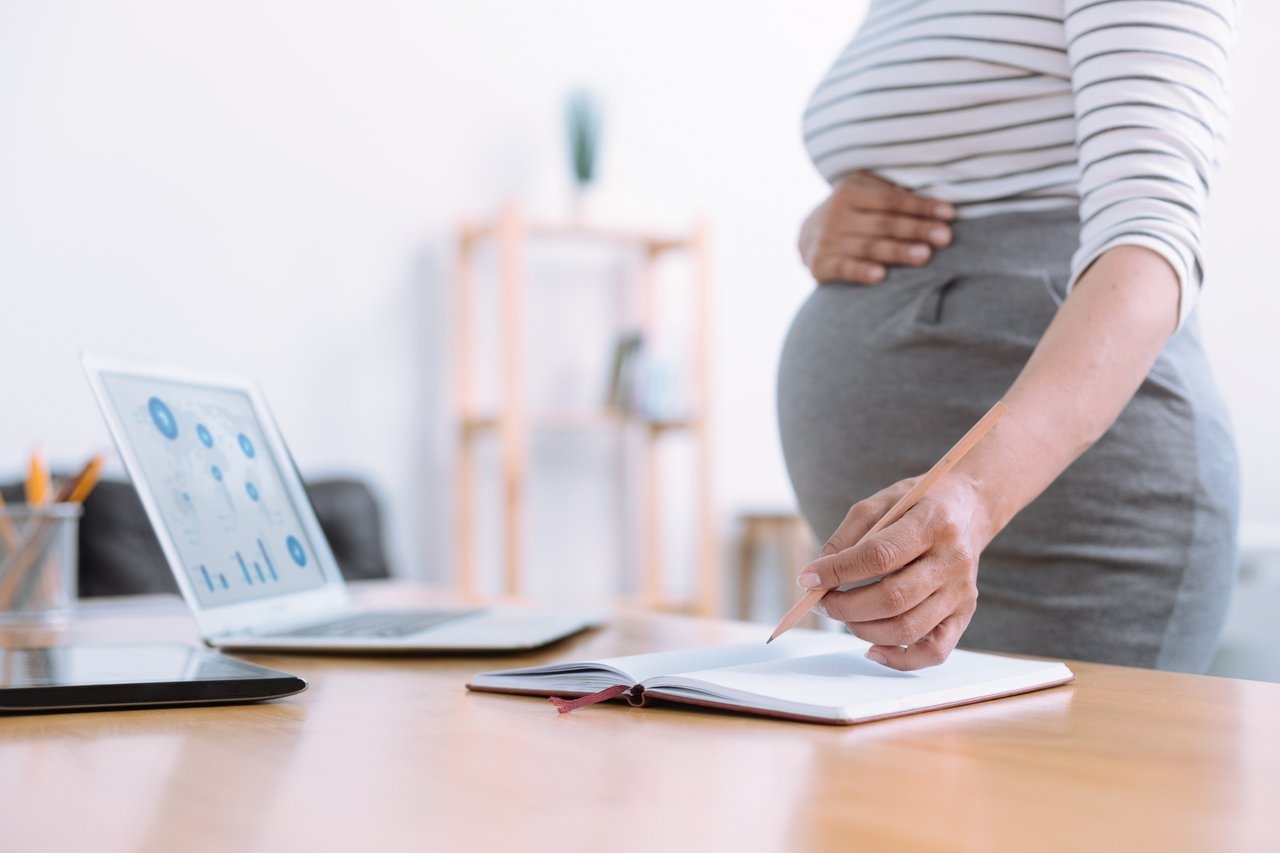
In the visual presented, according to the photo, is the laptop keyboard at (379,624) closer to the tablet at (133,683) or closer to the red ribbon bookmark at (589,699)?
the tablet at (133,683)

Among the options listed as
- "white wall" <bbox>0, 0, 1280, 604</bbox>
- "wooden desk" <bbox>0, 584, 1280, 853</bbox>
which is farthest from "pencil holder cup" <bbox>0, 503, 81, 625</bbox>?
"white wall" <bbox>0, 0, 1280, 604</bbox>

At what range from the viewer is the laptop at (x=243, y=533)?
90 cm

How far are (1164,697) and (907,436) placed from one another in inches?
15.7

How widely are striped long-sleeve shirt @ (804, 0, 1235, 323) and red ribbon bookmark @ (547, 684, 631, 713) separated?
Answer: 45cm

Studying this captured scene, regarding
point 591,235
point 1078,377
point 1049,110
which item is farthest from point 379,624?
point 591,235

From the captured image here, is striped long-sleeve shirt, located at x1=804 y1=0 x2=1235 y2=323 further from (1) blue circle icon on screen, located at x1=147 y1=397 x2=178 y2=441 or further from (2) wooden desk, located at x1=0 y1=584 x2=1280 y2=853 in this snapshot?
(1) blue circle icon on screen, located at x1=147 y1=397 x2=178 y2=441

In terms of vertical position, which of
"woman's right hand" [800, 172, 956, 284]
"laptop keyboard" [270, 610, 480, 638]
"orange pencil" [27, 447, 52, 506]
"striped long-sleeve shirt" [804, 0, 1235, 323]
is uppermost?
"striped long-sleeve shirt" [804, 0, 1235, 323]

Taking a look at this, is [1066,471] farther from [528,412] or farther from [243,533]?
[528,412]

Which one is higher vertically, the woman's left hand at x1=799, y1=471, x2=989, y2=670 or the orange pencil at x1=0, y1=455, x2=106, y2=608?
the woman's left hand at x1=799, y1=471, x2=989, y2=670

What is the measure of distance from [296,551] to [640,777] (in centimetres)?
74

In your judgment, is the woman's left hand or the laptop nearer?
the woman's left hand

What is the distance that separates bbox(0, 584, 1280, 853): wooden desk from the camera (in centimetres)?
40

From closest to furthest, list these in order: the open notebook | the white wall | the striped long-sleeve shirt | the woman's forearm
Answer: the open notebook
the woman's forearm
the striped long-sleeve shirt
the white wall

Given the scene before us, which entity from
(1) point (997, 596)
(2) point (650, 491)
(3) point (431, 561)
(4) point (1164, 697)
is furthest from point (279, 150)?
(4) point (1164, 697)
